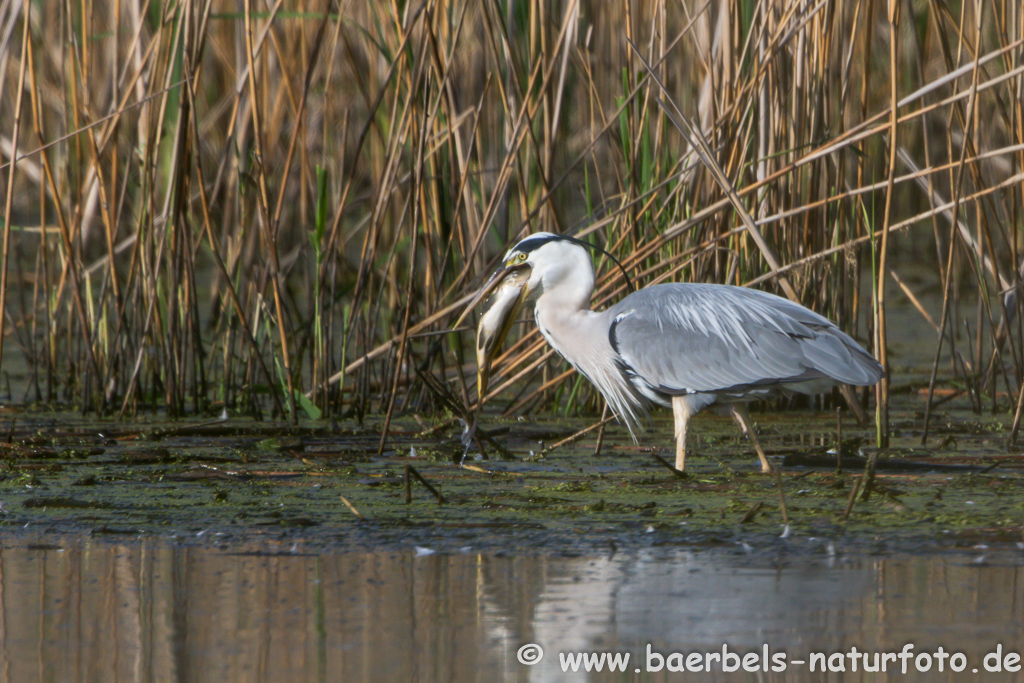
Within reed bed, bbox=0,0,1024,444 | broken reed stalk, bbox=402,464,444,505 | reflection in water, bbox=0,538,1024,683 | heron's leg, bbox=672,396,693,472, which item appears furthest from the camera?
reed bed, bbox=0,0,1024,444

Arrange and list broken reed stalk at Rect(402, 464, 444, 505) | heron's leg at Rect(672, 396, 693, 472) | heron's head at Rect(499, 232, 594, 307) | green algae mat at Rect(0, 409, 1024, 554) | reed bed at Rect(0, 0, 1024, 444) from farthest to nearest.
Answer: reed bed at Rect(0, 0, 1024, 444)
heron's head at Rect(499, 232, 594, 307)
heron's leg at Rect(672, 396, 693, 472)
broken reed stalk at Rect(402, 464, 444, 505)
green algae mat at Rect(0, 409, 1024, 554)

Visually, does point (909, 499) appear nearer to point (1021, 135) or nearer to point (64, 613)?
point (1021, 135)

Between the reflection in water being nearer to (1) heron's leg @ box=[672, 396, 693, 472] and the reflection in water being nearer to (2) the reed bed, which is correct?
(1) heron's leg @ box=[672, 396, 693, 472]

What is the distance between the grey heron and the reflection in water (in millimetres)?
1273

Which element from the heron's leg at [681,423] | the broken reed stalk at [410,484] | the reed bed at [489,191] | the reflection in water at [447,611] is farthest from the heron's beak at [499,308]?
the reflection in water at [447,611]

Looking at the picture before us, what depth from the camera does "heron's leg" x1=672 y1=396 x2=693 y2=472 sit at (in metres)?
4.34

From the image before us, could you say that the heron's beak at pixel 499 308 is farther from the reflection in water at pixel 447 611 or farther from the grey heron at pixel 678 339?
the reflection in water at pixel 447 611

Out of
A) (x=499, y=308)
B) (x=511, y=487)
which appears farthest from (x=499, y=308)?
(x=511, y=487)

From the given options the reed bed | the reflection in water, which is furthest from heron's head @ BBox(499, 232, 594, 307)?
the reflection in water

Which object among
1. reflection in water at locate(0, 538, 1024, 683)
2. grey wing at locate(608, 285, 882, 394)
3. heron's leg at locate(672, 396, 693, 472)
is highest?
grey wing at locate(608, 285, 882, 394)

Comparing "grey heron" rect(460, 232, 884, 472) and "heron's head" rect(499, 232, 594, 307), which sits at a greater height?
"heron's head" rect(499, 232, 594, 307)

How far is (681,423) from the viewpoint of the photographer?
177 inches

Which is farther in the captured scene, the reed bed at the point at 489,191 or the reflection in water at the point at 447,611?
the reed bed at the point at 489,191

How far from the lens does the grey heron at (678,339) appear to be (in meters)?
4.37
